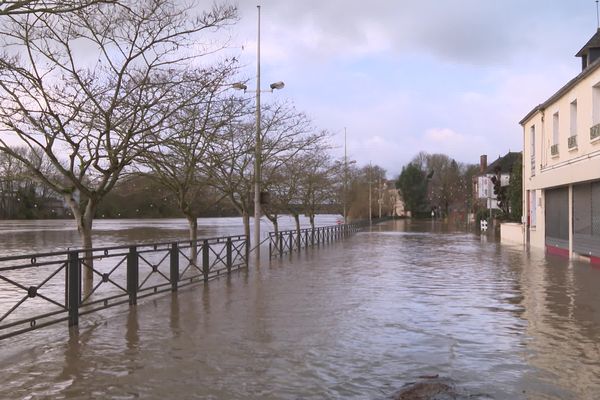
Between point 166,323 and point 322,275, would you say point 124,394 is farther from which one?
point 322,275

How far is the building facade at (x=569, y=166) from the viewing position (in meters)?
17.0

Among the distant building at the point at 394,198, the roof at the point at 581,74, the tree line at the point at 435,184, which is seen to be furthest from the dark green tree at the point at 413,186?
the roof at the point at 581,74

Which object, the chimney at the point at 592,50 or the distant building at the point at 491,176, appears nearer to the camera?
the chimney at the point at 592,50

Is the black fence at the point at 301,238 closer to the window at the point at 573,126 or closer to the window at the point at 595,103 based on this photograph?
the window at the point at 573,126

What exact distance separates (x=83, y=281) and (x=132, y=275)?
6.61 feet

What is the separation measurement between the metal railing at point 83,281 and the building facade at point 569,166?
10600 mm

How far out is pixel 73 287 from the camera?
7.85m

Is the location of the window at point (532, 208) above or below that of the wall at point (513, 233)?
above

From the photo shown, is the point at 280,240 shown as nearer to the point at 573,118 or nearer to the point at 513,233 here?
the point at 573,118

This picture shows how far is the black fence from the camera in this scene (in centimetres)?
2214

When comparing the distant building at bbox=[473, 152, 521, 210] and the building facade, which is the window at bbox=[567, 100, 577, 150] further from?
the distant building at bbox=[473, 152, 521, 210]

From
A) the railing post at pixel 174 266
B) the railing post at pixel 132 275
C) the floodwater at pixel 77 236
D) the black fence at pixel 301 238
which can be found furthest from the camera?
the floodwater at pixel 77 236

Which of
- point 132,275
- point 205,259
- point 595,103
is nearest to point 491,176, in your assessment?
point 595,103

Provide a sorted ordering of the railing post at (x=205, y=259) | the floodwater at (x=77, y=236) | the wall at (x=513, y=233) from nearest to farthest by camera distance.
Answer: the railing post at (x=205, y=259)
the wall at (x=513, y=233)
the floodwater at (x=77, y=236)
